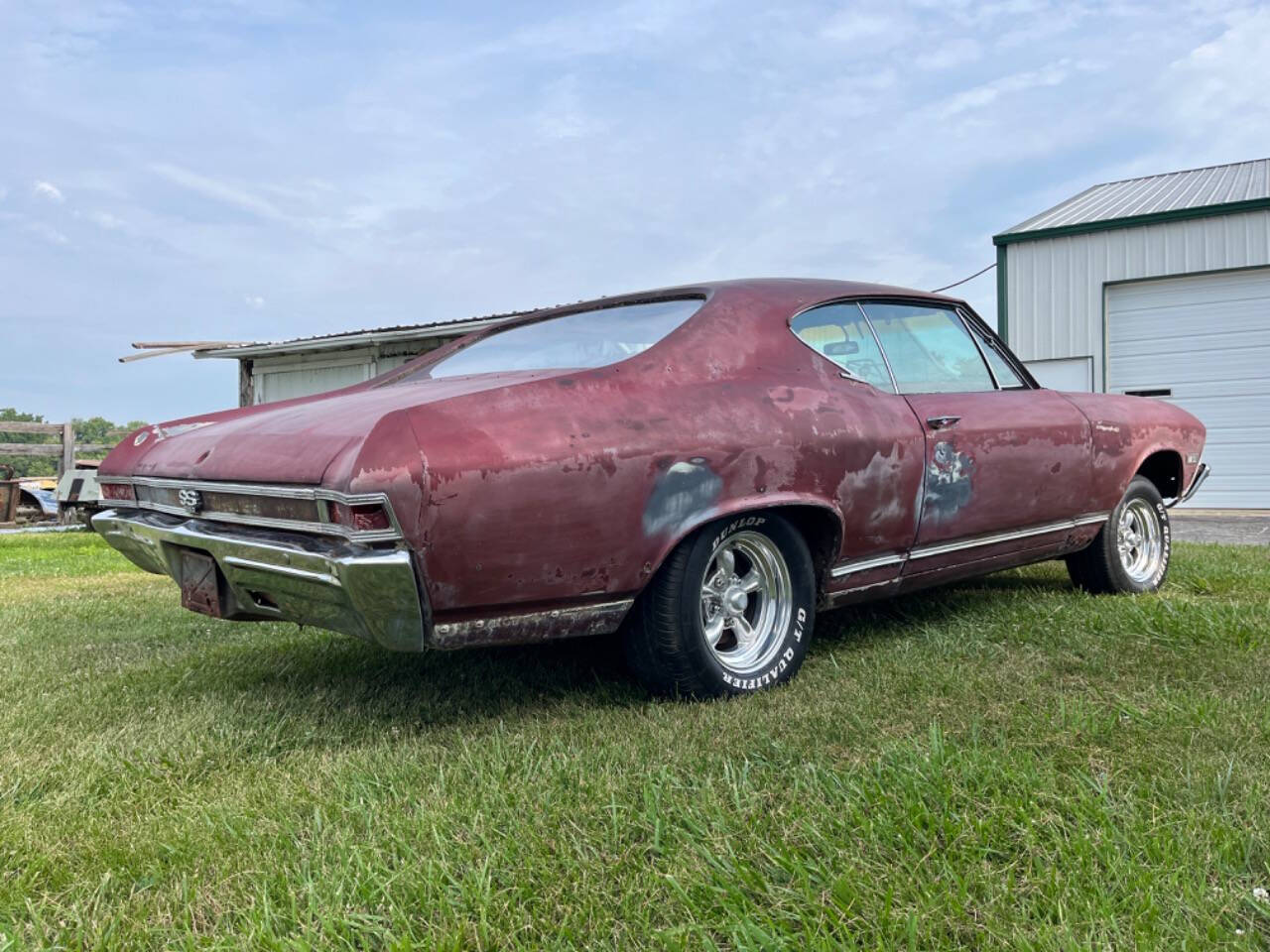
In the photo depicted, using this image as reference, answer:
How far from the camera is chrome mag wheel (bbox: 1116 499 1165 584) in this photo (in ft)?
15.7

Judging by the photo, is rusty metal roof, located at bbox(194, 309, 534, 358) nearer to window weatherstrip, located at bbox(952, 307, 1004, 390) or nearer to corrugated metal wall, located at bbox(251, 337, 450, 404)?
corrugated metal wall, located at bbox(251, 337, 450, 404)

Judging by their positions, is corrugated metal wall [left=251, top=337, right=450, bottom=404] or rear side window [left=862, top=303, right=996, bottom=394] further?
corrugated metal wall [left=251, top=337, right=450, bottom=404]

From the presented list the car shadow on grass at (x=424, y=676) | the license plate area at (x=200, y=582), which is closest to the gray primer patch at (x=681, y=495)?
the car shadow on grass at (x=424, y=676)

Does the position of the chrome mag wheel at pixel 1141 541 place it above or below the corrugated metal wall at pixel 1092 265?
below

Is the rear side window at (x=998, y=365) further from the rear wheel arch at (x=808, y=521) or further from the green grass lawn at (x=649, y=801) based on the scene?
the rear wheel arch at (x=808, y=521)

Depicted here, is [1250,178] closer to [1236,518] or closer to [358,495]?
[1236,518]

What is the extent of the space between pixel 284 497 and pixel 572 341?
1.23 metres

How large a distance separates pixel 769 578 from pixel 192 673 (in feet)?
7.06

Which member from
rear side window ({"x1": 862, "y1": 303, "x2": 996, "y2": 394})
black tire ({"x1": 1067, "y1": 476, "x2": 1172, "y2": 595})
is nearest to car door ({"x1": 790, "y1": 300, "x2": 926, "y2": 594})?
rear side window ({"x1": 862, "y1": 303, "x2": 996, "y2": 394})

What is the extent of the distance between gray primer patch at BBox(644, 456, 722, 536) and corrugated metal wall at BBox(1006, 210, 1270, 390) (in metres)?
11.0

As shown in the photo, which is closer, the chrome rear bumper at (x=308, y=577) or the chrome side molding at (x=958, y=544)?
the chrome rear bumper at (x=308, y=577)

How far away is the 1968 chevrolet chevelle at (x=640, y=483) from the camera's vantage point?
7.93ft

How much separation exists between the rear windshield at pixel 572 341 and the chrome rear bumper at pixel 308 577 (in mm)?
1013

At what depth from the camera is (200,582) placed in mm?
2908
